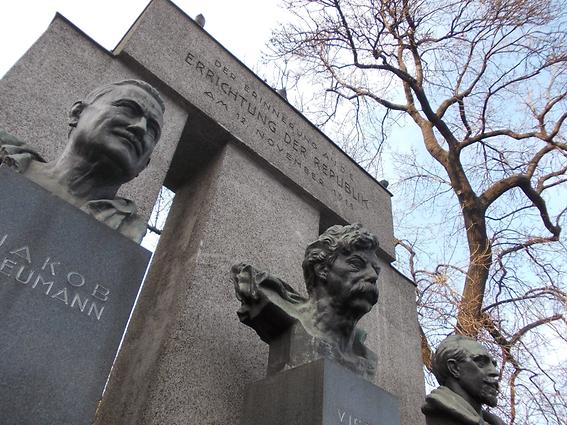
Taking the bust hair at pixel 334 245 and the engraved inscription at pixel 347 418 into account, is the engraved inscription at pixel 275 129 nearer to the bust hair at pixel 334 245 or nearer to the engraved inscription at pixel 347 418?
the bust hair at pixel 334 245

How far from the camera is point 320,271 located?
3.89 m

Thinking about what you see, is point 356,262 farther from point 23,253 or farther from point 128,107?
point 23,253

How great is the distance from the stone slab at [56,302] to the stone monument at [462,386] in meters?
2.88

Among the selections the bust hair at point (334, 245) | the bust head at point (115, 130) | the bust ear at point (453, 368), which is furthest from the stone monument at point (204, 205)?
the bust ear at point (453, 368)

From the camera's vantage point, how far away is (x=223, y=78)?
614 cm

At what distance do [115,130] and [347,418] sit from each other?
2.24 metres

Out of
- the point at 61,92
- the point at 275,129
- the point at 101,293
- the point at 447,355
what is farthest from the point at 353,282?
the point at 275,129

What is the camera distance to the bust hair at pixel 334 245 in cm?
386

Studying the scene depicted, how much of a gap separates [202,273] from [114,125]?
1651 millimetres

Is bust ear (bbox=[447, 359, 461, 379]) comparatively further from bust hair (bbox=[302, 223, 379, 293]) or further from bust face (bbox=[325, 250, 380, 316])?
bust hair (bbox=[302, 223, 379, 293])

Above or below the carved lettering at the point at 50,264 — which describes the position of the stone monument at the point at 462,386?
above

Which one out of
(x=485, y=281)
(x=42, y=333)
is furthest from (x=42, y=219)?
(x=485, y=281)

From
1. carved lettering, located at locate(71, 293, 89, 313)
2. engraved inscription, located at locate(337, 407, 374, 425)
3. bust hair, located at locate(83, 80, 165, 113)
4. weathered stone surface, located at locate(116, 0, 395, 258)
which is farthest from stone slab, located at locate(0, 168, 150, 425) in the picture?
weathered stone surface, located at locate(116, 0, 395, 258)

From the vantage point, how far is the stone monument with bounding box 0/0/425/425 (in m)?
3.83
